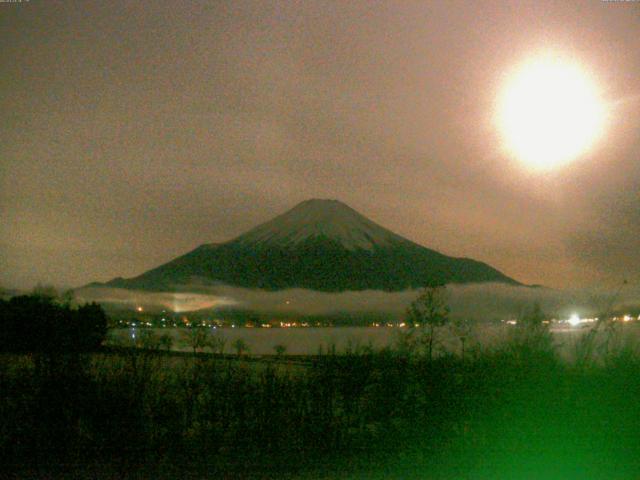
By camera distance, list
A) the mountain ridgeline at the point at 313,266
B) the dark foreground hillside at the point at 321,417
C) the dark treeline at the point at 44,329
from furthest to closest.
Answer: the mountain ridgeline at the point at 313,266, the dark treeline at the point at 44,329, the dark foreground hillside at the point at 321,417

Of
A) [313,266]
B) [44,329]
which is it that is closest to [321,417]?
[44,329]

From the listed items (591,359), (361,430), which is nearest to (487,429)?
Answer: (361,430)

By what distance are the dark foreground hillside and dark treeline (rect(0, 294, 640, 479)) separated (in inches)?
0.7

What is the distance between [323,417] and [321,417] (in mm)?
29

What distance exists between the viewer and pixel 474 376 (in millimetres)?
11109

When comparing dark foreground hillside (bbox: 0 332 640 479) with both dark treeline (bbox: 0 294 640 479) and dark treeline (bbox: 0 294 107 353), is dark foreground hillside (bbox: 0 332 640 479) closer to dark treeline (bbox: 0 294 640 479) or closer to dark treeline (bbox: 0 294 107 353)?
dark treeline (bbox: 0 294 640 479)

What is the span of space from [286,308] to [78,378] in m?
43.3

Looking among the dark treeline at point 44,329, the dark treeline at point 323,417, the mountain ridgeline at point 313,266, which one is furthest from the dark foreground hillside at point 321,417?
the mountain ridgeline at point 313,266

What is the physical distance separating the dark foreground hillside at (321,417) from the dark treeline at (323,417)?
0.06 feet

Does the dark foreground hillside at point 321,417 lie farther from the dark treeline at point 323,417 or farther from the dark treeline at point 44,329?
the dark treeline at point 44,329

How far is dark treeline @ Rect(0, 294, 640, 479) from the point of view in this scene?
9.19 m

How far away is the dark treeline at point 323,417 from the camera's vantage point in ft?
30.1

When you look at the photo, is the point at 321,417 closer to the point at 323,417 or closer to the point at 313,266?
the point at 323,417

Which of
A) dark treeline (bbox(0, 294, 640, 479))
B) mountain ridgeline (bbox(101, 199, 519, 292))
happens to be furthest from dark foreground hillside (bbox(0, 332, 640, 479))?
mountain ridgeline (bbox(101, 199, 519, 292))
